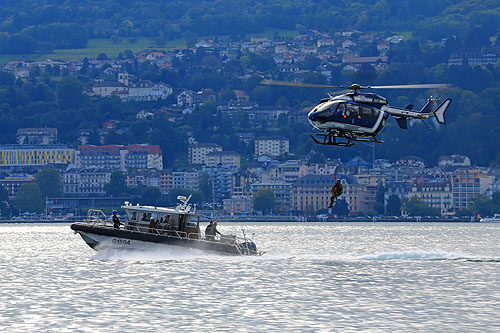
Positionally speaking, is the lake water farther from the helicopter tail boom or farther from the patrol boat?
the helicopter tail boom

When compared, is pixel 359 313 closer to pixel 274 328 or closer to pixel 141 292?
pixel 274 328

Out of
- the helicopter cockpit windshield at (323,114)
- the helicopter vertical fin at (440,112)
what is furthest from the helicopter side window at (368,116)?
the helicopter vertical fin at (440,112)

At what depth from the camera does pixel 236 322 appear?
171 ft

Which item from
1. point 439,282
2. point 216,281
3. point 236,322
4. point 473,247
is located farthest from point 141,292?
point 473,247

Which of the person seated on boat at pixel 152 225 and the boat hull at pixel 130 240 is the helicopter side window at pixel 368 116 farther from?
the person seated on boat at pixel 152 225

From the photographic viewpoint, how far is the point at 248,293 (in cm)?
6178

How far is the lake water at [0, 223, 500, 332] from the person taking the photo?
5175 centimetres

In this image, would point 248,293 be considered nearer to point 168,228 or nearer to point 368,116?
point 368,116

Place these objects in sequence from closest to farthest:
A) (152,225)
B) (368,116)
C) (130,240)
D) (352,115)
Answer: (352,115) < (368,116) < (130,240) < (152,225)

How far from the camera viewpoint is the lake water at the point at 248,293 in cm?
5175

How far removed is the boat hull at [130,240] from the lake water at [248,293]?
52 centimetres

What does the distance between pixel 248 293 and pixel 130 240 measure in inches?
485

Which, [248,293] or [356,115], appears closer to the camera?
[356,115]

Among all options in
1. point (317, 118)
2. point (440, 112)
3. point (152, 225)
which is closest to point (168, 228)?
point (152, 225)
